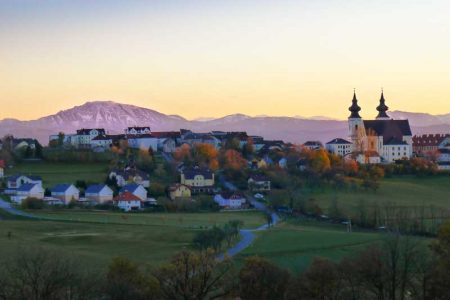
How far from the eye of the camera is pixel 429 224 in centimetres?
5253

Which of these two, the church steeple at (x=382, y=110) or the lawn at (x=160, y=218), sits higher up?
the church steeple at (x=382, y=110)

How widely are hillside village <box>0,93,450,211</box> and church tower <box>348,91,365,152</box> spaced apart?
12cm

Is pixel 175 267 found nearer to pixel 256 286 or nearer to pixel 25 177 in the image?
pixel 256 286

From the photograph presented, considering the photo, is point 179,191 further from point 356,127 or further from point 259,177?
point 356,127

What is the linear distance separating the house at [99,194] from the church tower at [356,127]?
1473 inches

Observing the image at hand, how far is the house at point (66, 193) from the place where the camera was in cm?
6450

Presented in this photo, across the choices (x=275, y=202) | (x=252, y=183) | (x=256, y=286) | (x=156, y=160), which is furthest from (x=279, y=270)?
(x=156, y=160)

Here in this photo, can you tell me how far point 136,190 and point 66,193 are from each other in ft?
18.3

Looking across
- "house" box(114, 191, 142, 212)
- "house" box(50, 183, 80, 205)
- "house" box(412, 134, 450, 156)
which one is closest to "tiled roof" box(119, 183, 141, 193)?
"house" box(114, 191, 142, 212)

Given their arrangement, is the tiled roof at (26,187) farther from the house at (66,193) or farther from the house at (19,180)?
the house at (19,180)

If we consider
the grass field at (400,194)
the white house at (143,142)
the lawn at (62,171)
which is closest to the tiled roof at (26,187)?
the lawn at (62,171)

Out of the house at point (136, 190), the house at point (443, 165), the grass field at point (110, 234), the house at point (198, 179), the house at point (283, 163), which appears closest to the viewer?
the grass field at point (110, 234)

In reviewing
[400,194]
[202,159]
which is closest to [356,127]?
[202,159]

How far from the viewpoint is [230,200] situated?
212 ft
